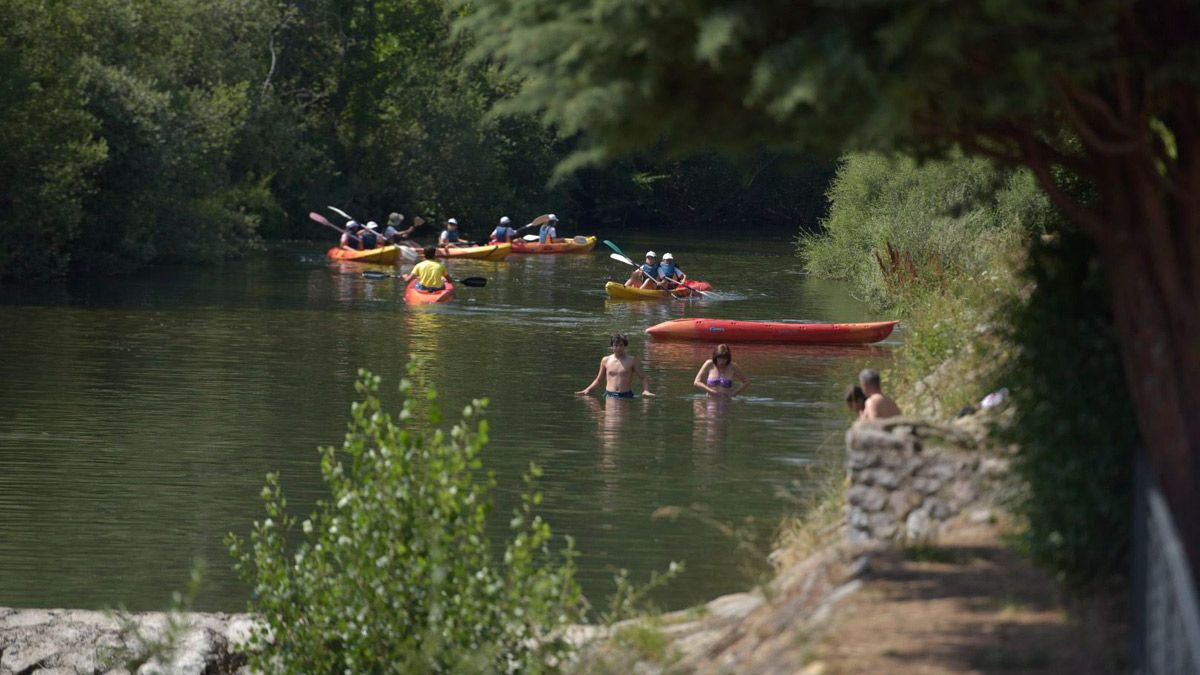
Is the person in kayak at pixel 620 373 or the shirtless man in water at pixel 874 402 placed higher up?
the shirtless man in water at pixel 874 402

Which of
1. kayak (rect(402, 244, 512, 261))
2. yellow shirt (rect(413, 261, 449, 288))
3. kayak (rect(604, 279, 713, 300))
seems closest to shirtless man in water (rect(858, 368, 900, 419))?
yellow shirt (rect(413, 261, 449, 288))

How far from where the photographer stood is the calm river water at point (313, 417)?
1377 cm

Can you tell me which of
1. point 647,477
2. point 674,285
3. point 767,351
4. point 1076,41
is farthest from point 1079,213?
point 674,285

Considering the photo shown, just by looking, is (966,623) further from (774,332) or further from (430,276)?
(430,276)

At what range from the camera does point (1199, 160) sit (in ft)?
23.4

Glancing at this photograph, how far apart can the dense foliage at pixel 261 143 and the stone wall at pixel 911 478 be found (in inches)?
893

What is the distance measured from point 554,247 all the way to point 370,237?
7.31 m

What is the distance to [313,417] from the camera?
66.7ft

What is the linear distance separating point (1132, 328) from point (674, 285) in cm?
2825

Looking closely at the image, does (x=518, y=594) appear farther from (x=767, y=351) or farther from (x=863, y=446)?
(x=767, y=351)

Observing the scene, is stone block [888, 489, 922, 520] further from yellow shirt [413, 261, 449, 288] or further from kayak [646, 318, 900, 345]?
yellow shirt [413, 261, 449, 288]

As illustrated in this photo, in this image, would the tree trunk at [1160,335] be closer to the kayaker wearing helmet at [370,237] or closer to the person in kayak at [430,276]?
the person in kayak at [430,276]

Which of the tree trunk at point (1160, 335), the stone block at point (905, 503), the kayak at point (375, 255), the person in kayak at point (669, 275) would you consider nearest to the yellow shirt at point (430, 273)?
the person in kayak at point (669, 275)

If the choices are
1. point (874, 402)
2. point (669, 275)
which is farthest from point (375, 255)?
point (874, 402)
